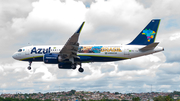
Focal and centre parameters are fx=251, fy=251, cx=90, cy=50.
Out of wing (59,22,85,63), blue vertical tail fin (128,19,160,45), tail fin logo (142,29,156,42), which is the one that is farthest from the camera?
tail fin logo (142,29,156,42)

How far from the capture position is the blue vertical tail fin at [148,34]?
5191cm

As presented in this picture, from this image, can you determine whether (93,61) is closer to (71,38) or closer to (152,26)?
(71,38)

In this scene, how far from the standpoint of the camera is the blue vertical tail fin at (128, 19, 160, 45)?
5191cm

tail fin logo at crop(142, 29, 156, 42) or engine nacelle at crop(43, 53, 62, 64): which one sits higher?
tail fin logo at crop(142, 29, 156, 42)

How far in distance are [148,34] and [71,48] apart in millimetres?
16680

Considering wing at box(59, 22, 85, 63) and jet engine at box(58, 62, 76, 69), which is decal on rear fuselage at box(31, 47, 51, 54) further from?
wing at box(59, 22, 85, 63)

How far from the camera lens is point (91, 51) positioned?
166ft

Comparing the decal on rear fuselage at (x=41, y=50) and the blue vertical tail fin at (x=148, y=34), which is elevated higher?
the blue vertical tail fin at (x=148, y=34)

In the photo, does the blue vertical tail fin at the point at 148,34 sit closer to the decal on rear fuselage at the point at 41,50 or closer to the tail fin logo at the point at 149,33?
the tail fin logo at the point at 149,33

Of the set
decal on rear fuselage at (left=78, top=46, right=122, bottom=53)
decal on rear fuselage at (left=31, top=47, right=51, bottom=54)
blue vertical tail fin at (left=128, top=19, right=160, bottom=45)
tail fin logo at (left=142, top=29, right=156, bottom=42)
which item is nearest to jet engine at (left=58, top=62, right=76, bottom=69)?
decal on rear fuselage at (left=31, top=47, right=51, bottom=54)

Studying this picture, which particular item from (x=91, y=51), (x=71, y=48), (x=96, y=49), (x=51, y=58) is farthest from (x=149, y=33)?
(x=51, y=58)

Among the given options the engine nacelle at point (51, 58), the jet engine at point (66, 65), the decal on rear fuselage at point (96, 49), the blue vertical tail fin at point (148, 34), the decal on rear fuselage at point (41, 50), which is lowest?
the jet engine at point (66, 65)

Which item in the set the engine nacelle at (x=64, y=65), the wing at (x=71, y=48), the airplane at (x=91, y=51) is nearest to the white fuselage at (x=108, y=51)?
the airplane at (x=91, y=51)

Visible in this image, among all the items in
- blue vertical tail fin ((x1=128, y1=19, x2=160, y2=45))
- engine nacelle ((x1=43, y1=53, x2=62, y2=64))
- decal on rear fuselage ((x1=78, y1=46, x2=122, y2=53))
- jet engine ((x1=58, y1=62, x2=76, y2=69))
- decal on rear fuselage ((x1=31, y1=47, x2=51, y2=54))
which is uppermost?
blue vertical tail fin ((x1=128, y1=19, x2=160, y2=45))
